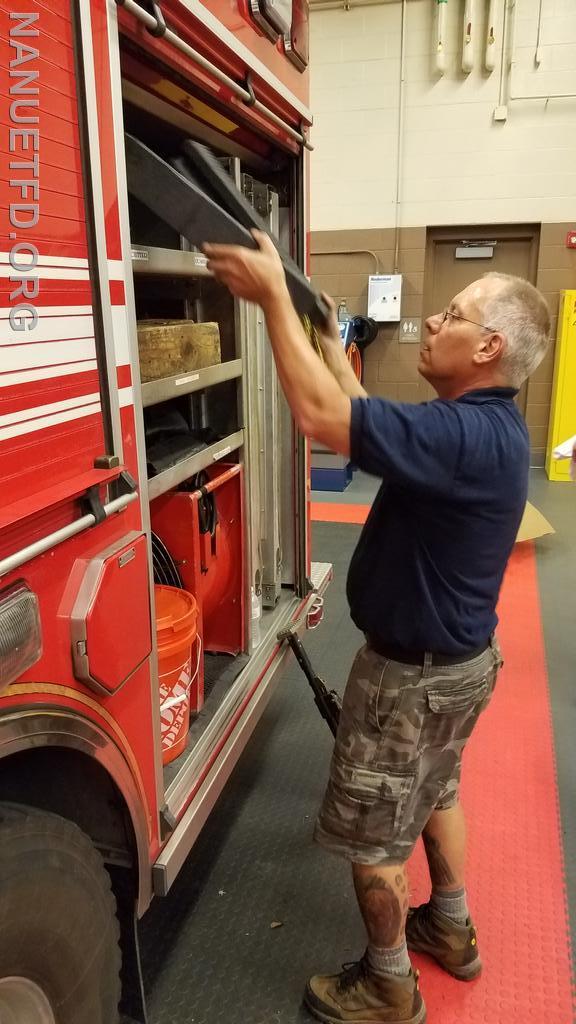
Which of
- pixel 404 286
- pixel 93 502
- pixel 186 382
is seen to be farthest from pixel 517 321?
pixel 404 286

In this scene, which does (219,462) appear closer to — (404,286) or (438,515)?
(438,515)

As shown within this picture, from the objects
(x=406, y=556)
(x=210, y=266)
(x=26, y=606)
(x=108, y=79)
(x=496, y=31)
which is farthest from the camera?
(x=496, y=31)

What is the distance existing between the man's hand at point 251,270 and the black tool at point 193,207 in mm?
95

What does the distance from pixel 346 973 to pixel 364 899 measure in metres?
0.24

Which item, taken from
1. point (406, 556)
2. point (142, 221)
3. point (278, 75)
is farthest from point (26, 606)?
point (278, 75)

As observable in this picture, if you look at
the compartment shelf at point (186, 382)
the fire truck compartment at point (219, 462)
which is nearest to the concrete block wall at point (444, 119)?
the fire truck compartment at point (219, 462)

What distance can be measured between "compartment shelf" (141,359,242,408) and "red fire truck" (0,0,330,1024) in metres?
0.01

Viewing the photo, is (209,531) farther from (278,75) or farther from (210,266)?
(278,75)

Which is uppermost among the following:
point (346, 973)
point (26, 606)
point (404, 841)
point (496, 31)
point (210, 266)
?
point (496, 31)

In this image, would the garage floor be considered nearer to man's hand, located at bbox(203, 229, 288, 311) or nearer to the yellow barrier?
man's hand, located at bbox(203, 229, 288, 311)

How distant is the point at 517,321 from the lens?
158 centimetres

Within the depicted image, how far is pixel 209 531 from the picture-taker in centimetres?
236

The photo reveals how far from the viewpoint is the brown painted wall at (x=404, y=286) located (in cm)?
→ 748

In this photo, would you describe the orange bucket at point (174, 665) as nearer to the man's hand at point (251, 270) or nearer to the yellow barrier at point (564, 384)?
the man's hand at point (251, 270)
